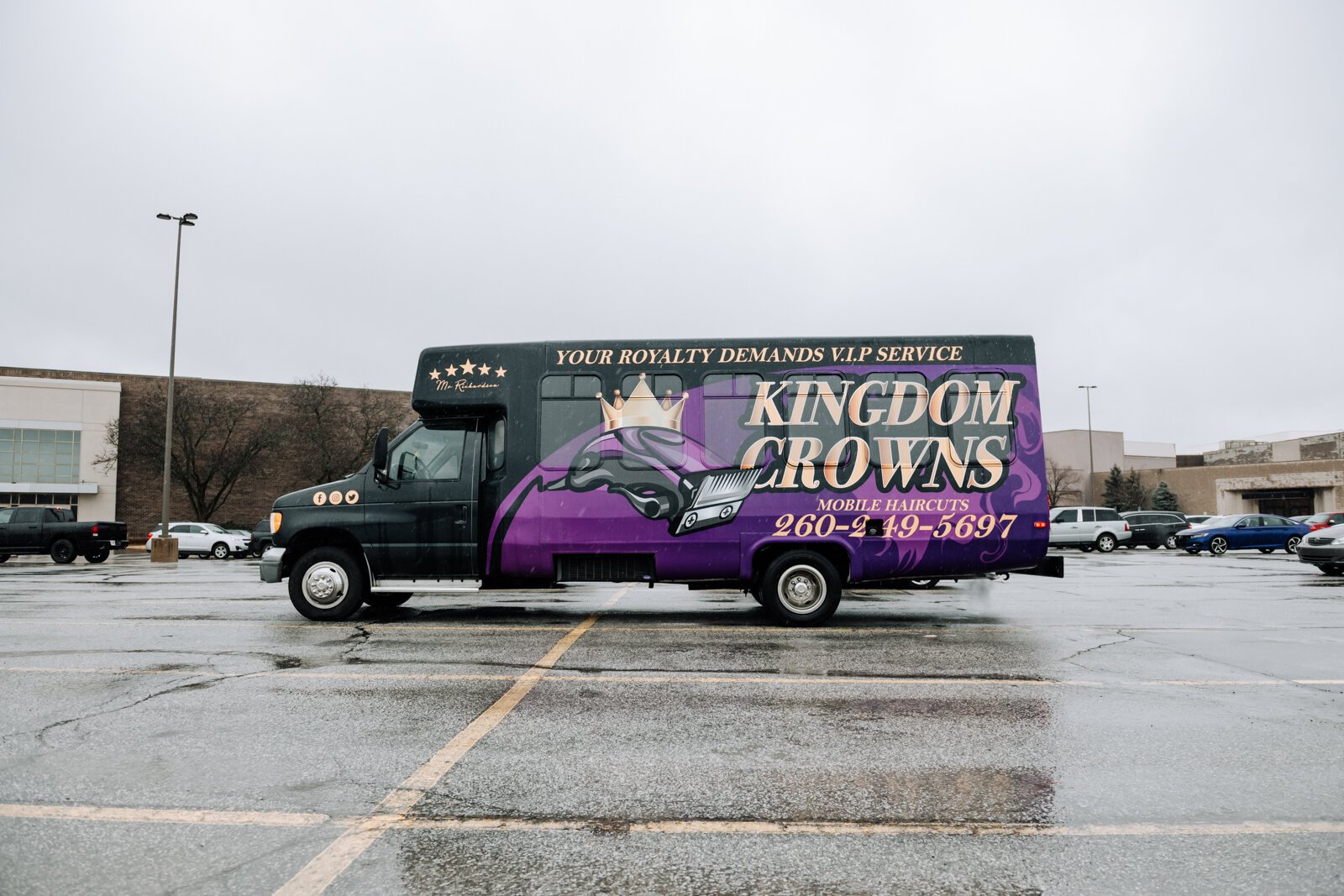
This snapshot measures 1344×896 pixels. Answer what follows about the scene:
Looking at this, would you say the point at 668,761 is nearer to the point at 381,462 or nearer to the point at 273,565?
the point at 381,462

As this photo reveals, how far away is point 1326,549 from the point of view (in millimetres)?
17156

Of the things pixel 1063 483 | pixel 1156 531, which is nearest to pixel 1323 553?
pixel 1156 531

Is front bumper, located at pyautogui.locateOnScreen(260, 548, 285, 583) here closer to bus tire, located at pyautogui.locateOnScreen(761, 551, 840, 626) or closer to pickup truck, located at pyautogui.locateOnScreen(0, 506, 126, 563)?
bus tire, located at pyautogui.locateOnScreen(761, 551, 840, 626)

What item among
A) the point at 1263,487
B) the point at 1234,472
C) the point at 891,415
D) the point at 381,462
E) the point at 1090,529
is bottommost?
the point at 1090,529

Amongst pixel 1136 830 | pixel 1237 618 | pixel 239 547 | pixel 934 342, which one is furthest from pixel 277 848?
pixel 239 547

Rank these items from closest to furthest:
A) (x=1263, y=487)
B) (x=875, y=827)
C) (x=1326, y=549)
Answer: (x=875, y=827)
(x=1326, y=549)
(x=1263, y=487)

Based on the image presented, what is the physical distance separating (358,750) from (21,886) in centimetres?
169

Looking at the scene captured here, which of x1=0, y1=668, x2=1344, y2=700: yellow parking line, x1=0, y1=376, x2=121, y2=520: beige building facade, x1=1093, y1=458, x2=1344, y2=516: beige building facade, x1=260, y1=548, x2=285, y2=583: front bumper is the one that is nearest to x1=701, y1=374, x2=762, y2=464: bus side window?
x1=0, y1=668, x2=1344, y2=700: yellow parking line

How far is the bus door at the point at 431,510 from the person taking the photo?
960 cm

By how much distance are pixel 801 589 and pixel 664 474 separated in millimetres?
2017

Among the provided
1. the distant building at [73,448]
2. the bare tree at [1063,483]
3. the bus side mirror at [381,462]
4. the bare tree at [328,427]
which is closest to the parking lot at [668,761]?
the bus side mirror at [381,462]

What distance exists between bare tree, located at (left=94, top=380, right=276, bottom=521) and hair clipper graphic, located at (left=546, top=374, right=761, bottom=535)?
39.1 meters

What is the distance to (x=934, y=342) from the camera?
9.45 meters

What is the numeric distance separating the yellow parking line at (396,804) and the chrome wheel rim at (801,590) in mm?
3823
